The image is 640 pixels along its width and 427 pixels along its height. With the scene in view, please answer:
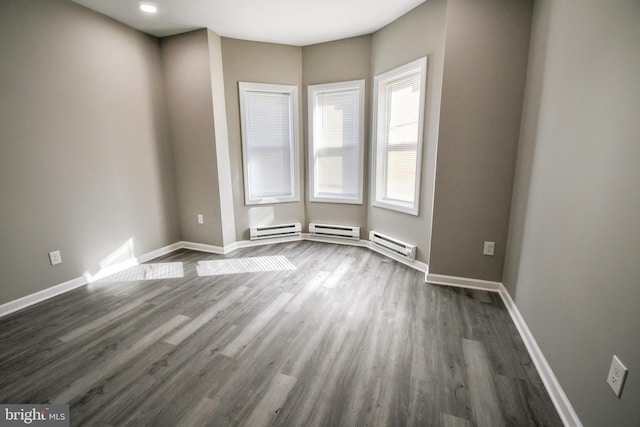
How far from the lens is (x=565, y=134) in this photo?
160 centimetres

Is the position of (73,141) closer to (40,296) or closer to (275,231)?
(40,296)

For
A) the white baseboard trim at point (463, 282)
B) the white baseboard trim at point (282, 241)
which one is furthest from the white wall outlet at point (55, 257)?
the white baseboard trim at point (463, 282)

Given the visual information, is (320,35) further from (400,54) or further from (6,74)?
(6,74)

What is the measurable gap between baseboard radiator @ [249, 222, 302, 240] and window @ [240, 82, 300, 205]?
0.38 meters

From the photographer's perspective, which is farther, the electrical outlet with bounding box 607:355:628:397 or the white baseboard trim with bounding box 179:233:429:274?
the white baseboard trim with bounding box 179:233:429:274

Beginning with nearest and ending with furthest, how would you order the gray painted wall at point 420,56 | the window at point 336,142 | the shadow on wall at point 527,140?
the shadow on wall at point 527,140
the gray painted wall at point 420,56
the window at point 336,142

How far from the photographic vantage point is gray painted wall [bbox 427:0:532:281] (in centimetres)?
225

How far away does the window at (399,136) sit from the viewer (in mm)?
3008

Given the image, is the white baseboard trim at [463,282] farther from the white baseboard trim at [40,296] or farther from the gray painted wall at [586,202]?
the white baseboard trim at [40,296]

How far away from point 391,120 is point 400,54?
71 centimetres

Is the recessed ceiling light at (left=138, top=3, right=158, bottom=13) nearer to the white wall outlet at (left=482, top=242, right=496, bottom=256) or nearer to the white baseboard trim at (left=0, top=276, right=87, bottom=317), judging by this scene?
the white baseboard trim at (left=0, top=276, right=87, bottom=317)

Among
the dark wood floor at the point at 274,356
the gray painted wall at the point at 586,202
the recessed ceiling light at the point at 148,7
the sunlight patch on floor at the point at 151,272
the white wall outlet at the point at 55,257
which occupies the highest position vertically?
the recessed ceiling light at the point at 148,7

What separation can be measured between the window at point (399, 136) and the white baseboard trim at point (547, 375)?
139cm

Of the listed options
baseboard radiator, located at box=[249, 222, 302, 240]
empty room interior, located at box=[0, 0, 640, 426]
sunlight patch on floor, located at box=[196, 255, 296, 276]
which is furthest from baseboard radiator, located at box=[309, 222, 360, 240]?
sunlight patch on floor, located at box=[196, 255, 296, 276]
